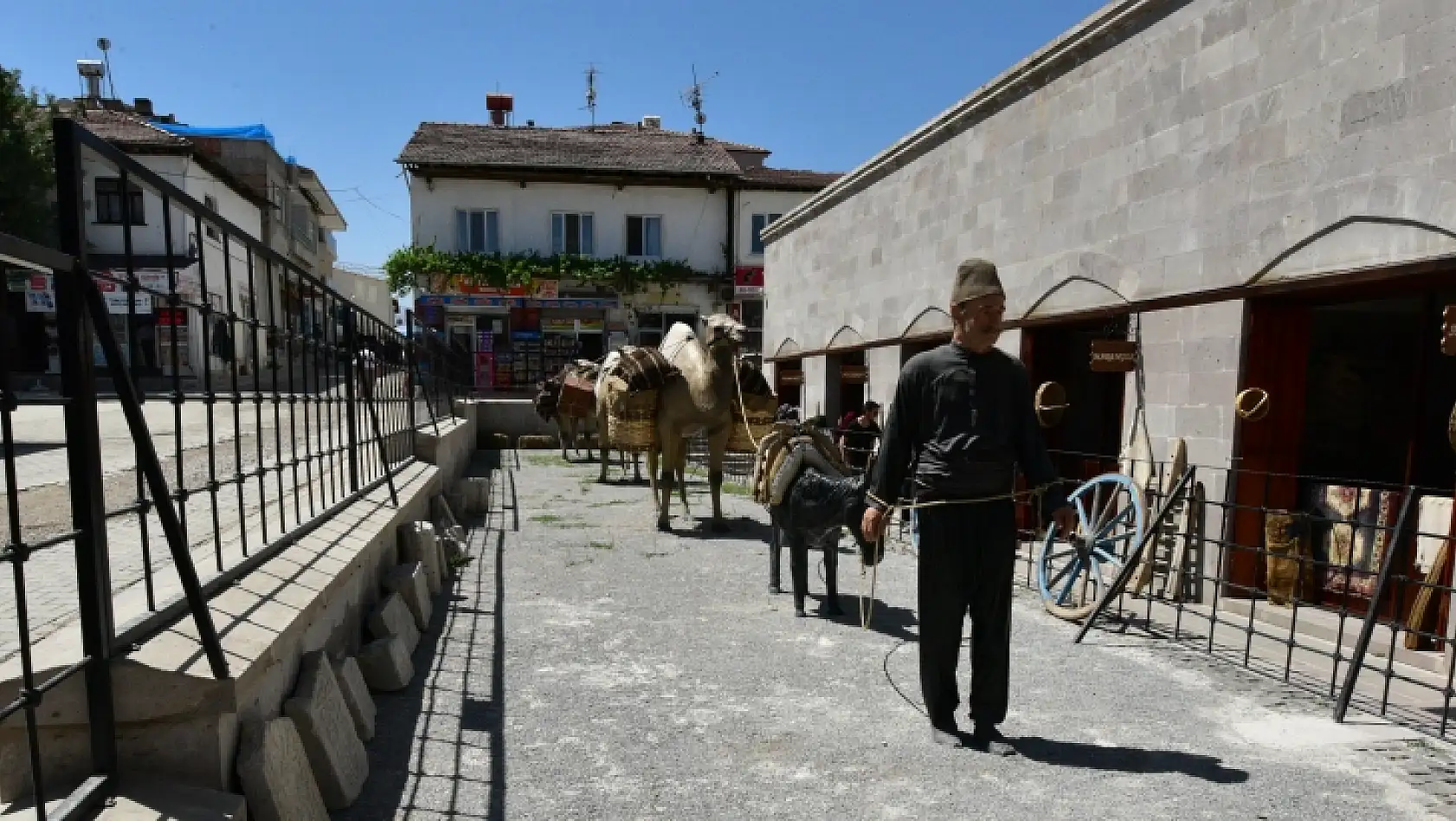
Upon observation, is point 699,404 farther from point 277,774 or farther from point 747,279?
point 747,279

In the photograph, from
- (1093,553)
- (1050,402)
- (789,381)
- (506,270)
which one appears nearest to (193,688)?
(1093,553)

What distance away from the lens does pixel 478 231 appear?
76.1 feet

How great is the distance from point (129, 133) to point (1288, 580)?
26.5 m

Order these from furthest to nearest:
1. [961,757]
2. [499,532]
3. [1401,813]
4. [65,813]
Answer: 1. [499,532]
2. [961,757]
3. [1401,813]
4. [65,813]

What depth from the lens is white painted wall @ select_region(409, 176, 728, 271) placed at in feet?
74.6

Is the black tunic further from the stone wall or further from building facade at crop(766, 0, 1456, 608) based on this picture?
the stone wall

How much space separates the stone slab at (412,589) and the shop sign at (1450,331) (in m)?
5.78

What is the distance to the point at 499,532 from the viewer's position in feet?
26.2

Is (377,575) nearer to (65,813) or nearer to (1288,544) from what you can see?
(65,813)

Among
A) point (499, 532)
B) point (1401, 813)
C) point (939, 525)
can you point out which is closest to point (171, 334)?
point (939, 525)

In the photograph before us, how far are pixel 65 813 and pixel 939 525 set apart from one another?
9.90 feet

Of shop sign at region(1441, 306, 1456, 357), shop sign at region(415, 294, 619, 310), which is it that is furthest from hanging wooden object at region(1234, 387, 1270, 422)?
shop sign at region(415, 294, 619, 310)

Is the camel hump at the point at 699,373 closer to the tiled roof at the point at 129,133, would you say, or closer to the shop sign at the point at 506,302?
the shop sign at the point at 506,302

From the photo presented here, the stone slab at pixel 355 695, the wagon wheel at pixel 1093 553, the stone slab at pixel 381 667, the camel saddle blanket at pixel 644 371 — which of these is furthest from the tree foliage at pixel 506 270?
the stone slab at pixel 355 695
